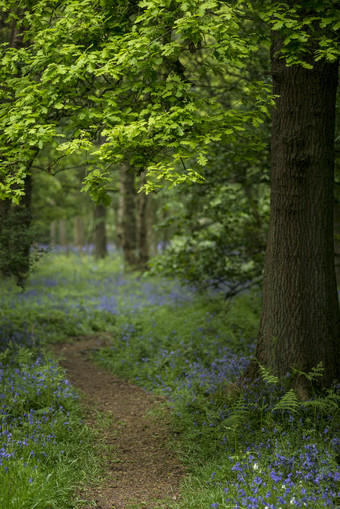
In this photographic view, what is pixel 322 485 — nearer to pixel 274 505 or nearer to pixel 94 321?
pixel 274 505

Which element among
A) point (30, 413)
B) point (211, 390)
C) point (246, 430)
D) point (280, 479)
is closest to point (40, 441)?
point (30, 413)

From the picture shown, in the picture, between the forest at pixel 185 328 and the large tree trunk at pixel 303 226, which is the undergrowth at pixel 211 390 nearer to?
the forest at pixel 185 328

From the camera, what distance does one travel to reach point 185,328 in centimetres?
891

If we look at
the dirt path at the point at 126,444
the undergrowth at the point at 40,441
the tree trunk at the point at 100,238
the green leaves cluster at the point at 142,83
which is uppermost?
the green leaves cluster at the point at 142,83

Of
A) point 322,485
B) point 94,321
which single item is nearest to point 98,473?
point 322,485

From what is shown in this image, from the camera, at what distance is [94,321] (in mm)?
10945

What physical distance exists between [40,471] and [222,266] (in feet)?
21.4

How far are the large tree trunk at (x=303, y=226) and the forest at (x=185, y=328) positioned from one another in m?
0.02

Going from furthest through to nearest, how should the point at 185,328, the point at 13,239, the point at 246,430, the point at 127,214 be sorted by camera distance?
the point at 127,214
the point at 185,328
the point at 13,239
the point at 246,430

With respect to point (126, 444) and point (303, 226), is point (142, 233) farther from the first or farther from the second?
point (126, 444)

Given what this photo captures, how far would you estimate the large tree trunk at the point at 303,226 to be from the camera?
19.2ft

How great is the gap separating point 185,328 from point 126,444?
3.40 m

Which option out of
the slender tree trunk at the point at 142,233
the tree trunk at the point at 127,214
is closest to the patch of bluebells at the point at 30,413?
the slender tree trunk at the point at 142,233

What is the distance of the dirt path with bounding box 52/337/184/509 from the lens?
4652mm
